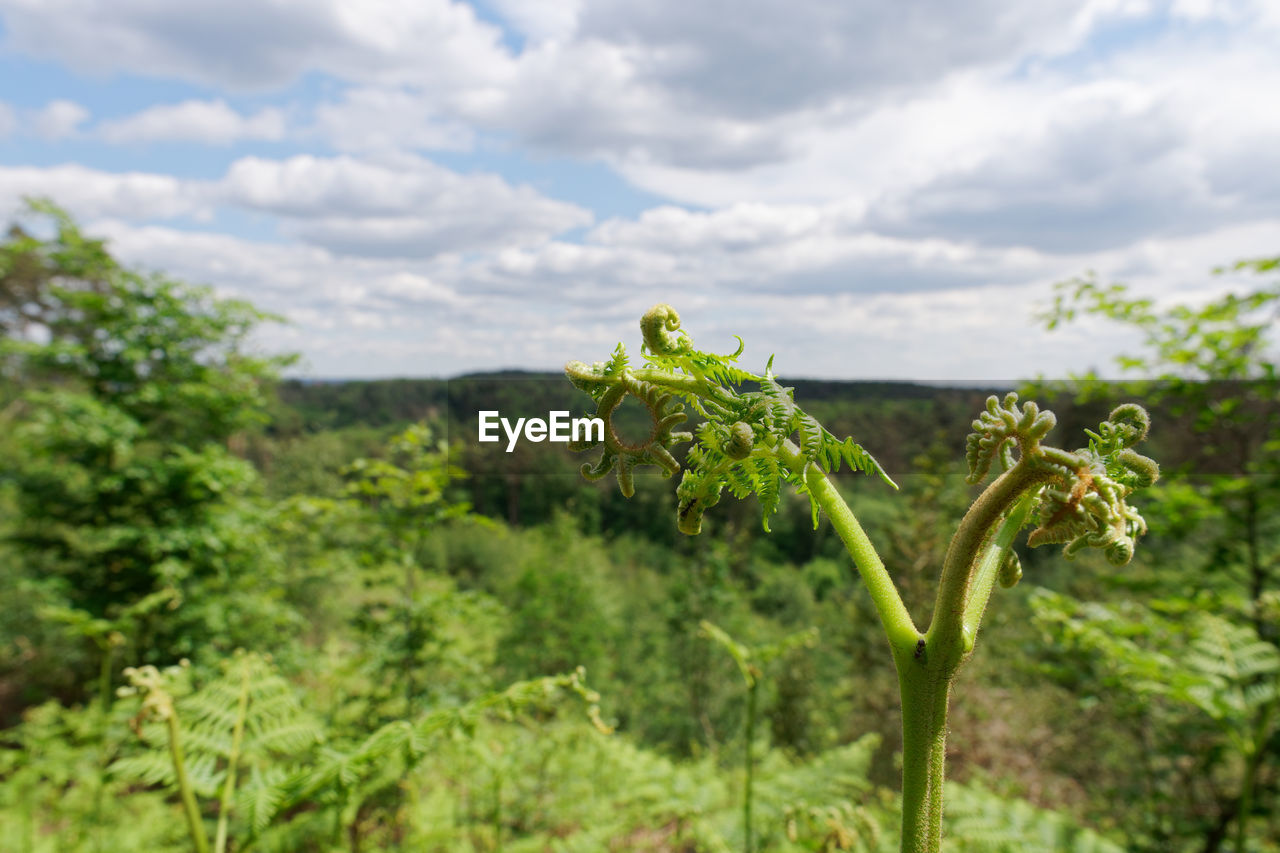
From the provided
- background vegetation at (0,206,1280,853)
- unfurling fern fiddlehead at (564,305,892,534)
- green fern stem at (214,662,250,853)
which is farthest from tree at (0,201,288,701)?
unfurling fern fiddlehead at (564,305,892,534)

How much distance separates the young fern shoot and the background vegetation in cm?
74

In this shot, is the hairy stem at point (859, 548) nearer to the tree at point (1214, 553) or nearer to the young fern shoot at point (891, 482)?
the young fern shoot at point (891, 482)

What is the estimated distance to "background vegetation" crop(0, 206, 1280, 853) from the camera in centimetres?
328

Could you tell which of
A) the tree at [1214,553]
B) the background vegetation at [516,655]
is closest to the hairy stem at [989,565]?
the background vegetation at [516,655]

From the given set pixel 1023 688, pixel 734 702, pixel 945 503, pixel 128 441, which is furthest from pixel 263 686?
pixel 734 702

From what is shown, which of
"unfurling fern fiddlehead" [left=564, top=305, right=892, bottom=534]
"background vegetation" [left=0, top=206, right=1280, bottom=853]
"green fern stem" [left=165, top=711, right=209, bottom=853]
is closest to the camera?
"unfurling fern fiddlehead" [left=564, top=305, right=892, bottom=534]

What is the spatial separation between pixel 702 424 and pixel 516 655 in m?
18.4

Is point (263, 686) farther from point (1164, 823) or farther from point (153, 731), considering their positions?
point (1164, 823)

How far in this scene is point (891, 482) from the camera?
0.78m

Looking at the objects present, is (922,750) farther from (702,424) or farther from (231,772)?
(231,772)

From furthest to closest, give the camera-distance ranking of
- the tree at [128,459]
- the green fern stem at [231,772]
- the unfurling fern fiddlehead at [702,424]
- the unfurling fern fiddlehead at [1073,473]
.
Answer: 1. the tree at [128,459]
2. the green fern stem at [231,772]
3. the unfurling fern fiddlehead at [702,424]
4. the unfurling fern fiddlehead at [1073,473]

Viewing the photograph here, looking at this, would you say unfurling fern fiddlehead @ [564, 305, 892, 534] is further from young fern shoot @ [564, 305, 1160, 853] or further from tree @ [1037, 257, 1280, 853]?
tree @ [1037, 257, 1280, 853]

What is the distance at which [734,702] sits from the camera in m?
18.6

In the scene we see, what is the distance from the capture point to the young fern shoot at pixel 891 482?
72 centimetres
